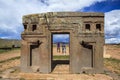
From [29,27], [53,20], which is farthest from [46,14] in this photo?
[29,27]

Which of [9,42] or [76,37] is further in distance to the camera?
[9,42]

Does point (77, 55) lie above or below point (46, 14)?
below

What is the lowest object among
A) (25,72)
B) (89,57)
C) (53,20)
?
(25,72)

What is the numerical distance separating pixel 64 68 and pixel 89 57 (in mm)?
2099

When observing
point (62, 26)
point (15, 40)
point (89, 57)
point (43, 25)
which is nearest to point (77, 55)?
point (89, 57)

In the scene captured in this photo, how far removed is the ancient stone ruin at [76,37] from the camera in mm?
15594

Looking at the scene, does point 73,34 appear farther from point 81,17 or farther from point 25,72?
point 25,72

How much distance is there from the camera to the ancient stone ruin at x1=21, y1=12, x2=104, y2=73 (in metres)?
15.6

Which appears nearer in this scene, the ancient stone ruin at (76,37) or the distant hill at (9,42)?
the ancient stone ruin at (76,37)

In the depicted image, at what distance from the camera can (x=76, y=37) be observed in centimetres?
1570

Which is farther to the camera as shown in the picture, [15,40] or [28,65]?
[15,40]

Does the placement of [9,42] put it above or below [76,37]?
below

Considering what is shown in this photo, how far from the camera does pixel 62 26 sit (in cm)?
1577

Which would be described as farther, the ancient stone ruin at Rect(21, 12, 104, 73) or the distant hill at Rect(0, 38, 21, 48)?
the distant hill at Rect(0, 38, 21, 48)
